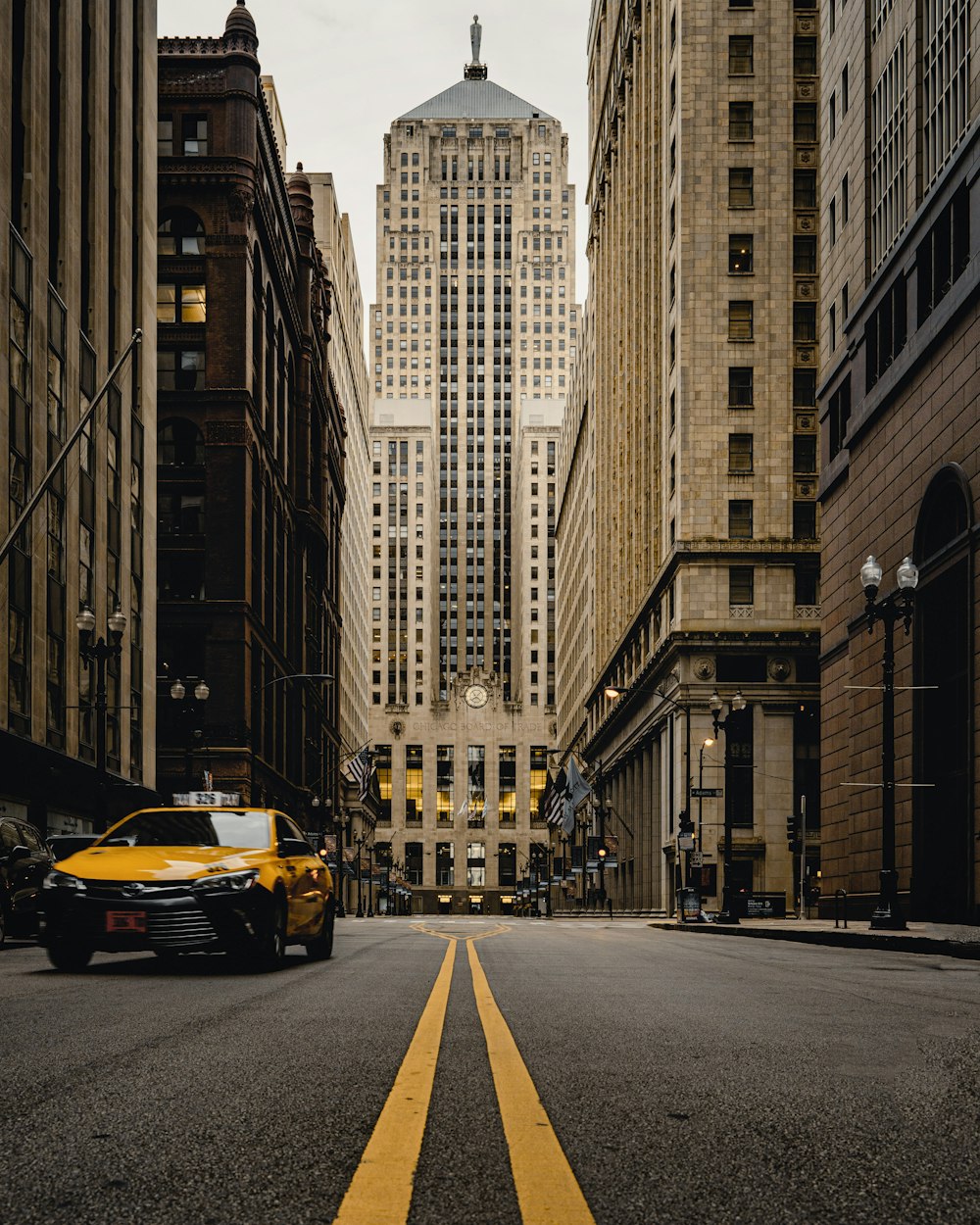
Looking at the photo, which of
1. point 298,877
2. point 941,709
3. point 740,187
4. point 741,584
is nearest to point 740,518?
point 741,584

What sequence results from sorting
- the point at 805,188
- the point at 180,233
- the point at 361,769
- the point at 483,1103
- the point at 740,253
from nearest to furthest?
the point at 483,1103, the point at 180,233, the point at 740,253, the point at 805,188, the point at 361,769

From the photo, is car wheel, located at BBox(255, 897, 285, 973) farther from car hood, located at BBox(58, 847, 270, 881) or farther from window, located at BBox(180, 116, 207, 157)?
window, located at BBox(180, 116, 207, 157)

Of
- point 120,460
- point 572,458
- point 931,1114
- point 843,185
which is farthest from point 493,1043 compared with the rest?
point 572,458

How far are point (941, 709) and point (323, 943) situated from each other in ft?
91.6

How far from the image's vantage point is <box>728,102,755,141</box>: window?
222 feet

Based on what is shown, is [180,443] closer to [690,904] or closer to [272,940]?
[690,904]

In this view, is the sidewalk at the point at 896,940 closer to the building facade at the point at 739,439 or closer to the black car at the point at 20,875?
the black car at the point at 20,875

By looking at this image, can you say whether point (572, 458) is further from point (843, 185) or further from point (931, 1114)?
point (931, 1114)

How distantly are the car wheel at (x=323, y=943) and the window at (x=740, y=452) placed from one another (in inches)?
2066

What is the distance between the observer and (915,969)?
1609cm

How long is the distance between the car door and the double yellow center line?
6623 millimetres

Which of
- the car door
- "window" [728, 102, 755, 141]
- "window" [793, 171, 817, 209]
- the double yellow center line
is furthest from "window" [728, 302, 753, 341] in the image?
the double yellow center line

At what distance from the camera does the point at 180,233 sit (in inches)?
2406

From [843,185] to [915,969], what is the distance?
126 ft
